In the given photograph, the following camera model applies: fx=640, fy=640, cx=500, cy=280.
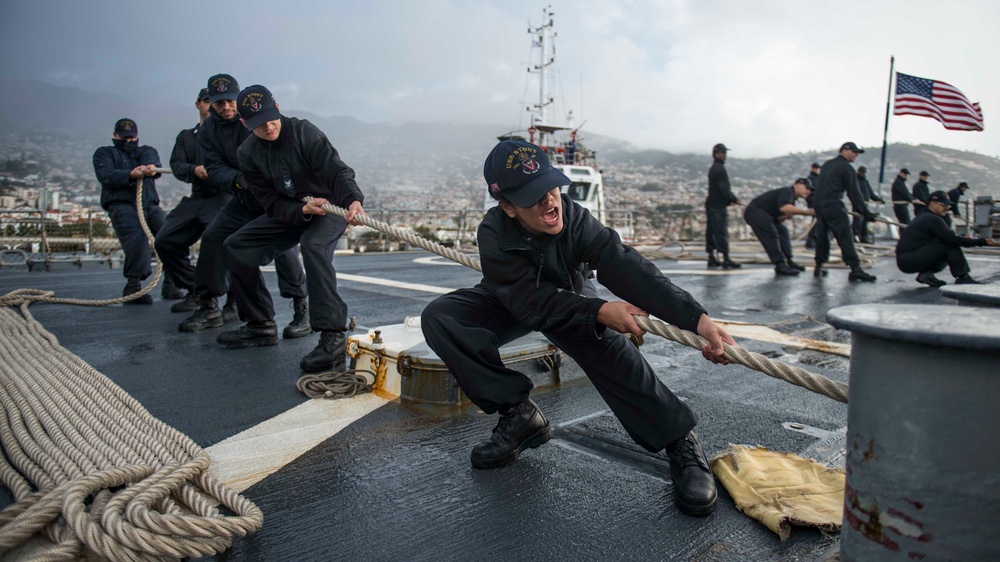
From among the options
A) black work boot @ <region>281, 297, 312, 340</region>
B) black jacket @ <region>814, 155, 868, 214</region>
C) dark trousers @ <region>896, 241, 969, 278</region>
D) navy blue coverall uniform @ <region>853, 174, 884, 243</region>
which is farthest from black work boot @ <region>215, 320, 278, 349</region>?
navy blue coverall uniform @ <region>853, 174, 884, 243</region>

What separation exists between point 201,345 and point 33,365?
1.27 m

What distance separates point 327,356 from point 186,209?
8.95 feet

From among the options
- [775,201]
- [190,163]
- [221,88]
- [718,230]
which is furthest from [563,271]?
[718,230]

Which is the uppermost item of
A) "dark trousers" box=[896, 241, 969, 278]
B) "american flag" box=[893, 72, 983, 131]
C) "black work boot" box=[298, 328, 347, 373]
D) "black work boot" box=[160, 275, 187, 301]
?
"american flag" box=[893, 72, 983, 131]

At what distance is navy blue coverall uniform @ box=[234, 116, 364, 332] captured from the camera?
4.01m

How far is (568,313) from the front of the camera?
2.38 m

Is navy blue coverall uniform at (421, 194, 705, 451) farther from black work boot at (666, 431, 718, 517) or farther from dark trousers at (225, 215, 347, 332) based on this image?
dark trousers at (225, 215, 347, 332)

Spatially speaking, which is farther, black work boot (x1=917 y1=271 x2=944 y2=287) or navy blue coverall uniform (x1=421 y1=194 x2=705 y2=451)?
black work boot (x1=917 y1=271 x2=944 y2=287)

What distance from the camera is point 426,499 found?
2227 millimetres

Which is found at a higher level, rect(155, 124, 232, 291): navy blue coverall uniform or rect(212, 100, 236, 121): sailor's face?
rect(212, 100, 236, 121): sailor's face

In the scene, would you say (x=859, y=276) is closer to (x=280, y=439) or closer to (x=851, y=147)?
(x=851, y=147)

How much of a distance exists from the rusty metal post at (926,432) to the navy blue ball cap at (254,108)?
11.7 ft

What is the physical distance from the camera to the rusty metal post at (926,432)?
3.95 ft

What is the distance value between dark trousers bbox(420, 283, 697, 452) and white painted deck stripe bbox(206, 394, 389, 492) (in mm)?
700
